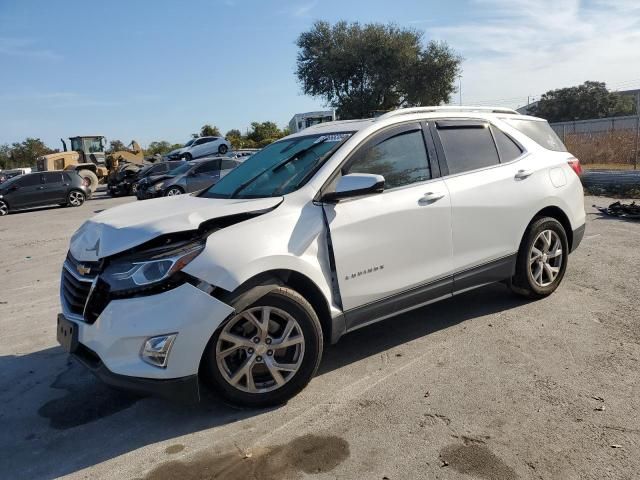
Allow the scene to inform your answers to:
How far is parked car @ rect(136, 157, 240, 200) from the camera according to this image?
60.3 ft

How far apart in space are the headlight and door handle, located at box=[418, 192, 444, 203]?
1797mm

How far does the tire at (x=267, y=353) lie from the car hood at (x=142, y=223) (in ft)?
2.06

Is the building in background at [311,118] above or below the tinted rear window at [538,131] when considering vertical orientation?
above

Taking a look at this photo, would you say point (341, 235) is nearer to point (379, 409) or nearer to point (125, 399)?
point (379, 409)

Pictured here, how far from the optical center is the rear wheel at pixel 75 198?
22005 millimetres

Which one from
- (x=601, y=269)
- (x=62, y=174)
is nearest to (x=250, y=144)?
(x=62, y=174)

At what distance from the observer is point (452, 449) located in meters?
2.87

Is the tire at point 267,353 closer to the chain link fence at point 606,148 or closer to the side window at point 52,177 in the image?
the chain link fence at point 606,148

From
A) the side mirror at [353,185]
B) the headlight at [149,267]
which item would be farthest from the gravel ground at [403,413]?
the side mirror at [353,185]

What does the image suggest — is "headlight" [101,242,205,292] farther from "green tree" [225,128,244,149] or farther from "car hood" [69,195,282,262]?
"green tree" [225,128,244,149]

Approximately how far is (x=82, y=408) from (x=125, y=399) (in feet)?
0.94

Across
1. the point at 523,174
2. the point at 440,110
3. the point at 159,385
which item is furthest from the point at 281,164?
the point at 523,174

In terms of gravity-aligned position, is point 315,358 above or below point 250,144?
A: below

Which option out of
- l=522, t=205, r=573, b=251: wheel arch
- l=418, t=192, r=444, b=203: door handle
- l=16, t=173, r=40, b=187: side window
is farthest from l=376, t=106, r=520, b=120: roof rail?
l=16, t=173, r=40, b=187: side window
